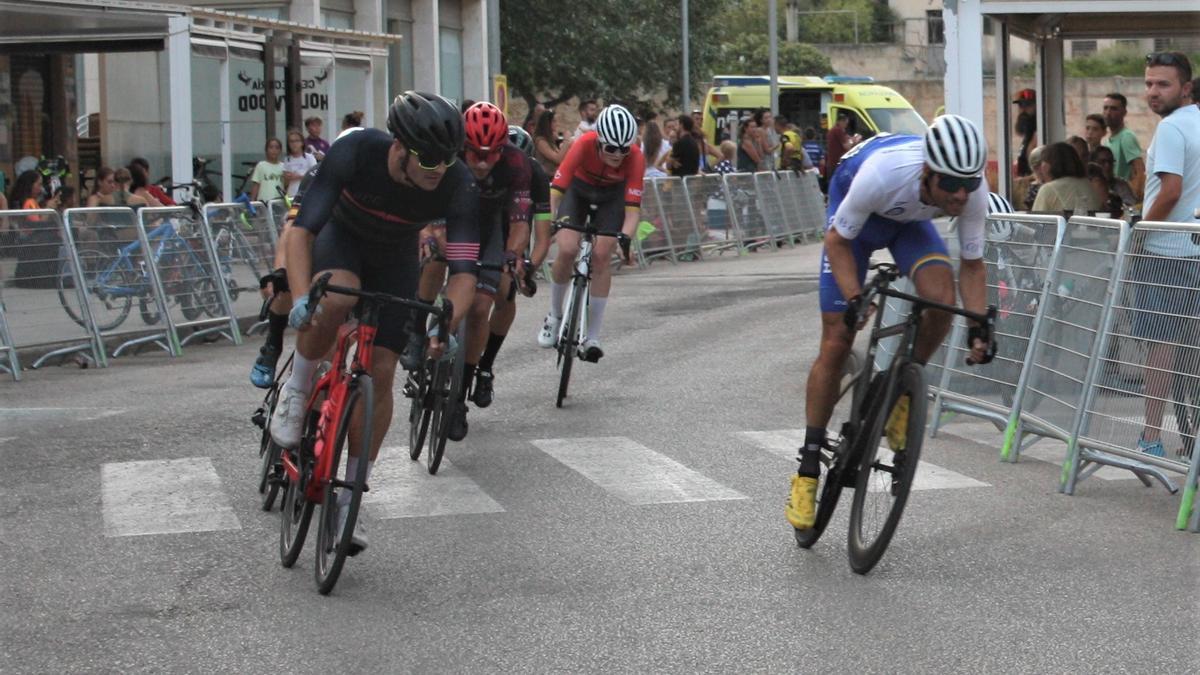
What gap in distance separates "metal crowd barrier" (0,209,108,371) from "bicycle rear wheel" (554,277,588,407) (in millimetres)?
4444

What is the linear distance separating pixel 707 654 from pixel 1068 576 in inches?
70.2

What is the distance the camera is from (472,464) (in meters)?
9.80

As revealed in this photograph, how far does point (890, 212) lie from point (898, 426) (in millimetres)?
879

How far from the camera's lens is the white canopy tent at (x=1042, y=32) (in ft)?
47.0

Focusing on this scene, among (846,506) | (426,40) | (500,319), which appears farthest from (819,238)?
(846,506)

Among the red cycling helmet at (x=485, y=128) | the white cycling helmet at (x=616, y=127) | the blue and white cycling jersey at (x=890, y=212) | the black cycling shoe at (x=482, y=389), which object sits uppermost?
the white cycling helmet at (x=616, y=127)

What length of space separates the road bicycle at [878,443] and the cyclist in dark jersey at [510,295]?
3326 mm

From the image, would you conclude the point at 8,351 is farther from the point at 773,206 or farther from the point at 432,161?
the point at 773,206

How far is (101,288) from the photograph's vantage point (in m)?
15.1

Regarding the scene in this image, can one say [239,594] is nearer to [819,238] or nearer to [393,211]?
[393,211]

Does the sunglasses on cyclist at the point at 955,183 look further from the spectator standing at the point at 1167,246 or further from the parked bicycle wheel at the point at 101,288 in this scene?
the parked bicycle wheel at the point at 101,288

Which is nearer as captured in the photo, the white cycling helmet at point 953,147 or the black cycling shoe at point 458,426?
the white cycling helmet at point 953,147

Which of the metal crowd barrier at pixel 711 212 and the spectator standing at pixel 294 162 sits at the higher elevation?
the spectator standing at pixel 294 162

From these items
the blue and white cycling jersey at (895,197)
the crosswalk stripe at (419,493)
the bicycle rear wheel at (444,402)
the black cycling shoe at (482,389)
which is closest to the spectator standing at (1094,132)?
the black cycling shoe at (482,389)
